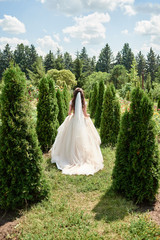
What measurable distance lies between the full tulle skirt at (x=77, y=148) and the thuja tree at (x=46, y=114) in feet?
3.05

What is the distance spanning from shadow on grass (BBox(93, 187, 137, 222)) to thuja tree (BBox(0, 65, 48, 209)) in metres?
1.34

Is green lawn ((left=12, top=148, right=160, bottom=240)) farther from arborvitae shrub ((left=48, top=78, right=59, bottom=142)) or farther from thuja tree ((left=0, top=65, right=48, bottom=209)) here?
arborvitae shrub ((left=48, top=78, right=59, bottom=142))

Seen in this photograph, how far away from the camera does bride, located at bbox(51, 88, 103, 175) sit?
5648mm

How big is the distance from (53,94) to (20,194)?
4.32 metres

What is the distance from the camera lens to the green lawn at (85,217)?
2990mm

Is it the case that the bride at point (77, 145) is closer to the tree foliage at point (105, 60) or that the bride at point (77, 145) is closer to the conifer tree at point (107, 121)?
the conifer tree at point (107, 121)

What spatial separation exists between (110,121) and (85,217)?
4.65m

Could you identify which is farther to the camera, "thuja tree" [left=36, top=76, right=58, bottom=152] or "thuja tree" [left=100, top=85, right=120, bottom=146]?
"thuja tree" [left=100, top=85, right=120, bottom=146]

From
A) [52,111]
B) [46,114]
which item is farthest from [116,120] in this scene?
[46,114]

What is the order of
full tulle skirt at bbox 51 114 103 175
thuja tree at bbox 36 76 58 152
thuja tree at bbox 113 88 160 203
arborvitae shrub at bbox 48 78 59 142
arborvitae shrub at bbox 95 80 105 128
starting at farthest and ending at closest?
1. arborvitae shrub at bbox 95 80 105 128
2. arborvitae shrub at bbox 48 78 59 142
3. thuja tree at bbox 36 76 58 152
4. full tulle skirt at bbox 51 114 103 175
5. thuja tree at bbox 113 88 160 203

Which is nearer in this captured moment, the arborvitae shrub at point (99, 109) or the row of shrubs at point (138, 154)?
the row of shrubs at point (138, 154)

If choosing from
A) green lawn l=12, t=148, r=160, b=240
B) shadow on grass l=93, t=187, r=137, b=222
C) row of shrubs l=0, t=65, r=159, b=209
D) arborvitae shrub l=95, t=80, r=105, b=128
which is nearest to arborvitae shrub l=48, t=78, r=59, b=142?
green lawn l=12, t=148, r=160, b=240

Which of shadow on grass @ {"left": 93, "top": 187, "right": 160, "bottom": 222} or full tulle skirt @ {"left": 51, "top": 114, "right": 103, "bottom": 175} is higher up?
full tulle skirt @ {"left": 51, "top": 114, "right": 103, "bottom": 175}

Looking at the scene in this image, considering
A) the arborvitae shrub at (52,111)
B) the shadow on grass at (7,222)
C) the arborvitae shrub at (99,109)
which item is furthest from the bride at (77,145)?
the arborvitae shrub at (99,109)
